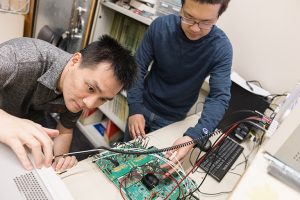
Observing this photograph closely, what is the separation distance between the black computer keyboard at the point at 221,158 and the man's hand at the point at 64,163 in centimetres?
60

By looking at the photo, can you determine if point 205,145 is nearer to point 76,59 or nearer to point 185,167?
point 185,167

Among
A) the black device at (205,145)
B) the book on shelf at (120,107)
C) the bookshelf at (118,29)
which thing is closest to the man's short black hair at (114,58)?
the black device at (205,145)

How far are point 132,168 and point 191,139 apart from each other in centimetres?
31

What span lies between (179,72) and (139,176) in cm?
67

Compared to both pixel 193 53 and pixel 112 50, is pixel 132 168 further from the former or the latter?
pixel 193 53

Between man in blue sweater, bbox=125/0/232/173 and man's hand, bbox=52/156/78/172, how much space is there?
0.38m

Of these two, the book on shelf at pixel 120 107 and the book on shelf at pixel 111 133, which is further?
the book on shelf at pixel 111 133

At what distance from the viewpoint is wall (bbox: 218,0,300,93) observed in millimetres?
A: 1538

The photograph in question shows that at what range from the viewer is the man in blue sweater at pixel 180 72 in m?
1.27

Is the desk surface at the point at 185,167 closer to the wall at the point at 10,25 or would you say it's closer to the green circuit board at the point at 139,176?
the green circuit board at the point at 139,176

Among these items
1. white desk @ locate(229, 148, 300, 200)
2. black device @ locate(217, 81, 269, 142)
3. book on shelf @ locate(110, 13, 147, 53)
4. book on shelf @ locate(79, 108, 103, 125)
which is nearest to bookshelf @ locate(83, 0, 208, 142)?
book on shelf @ locate(110, 13, 147, 53)

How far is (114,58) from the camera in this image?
3.38ft

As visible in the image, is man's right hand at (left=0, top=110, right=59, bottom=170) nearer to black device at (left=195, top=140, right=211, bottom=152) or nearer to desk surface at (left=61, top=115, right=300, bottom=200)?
desk surface at (left=61, top=115, right=300, bottom=200)

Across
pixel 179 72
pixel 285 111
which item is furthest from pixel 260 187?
pixel 179 72
